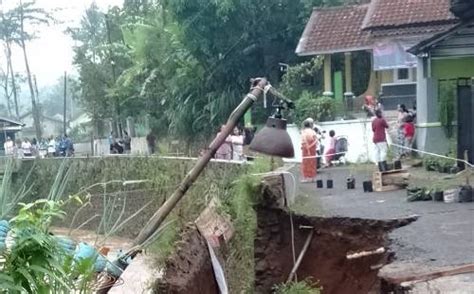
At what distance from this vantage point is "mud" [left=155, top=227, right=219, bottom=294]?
8.30 meters

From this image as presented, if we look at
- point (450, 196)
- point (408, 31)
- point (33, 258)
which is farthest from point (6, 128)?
point (33, 258)

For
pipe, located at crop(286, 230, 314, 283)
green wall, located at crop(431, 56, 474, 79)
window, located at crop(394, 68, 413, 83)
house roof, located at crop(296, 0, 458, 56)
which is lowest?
pipe, located at crop(286, 230, 314, 283)

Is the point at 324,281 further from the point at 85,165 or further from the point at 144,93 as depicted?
the point at 144,93

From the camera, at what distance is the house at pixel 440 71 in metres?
16.5

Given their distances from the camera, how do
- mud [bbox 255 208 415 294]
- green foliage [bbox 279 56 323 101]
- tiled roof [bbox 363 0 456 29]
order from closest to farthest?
mud [bbox 255 208 415 294], tiled roof [bbox 363 0 456 29], green foliage [bbox 279 56 323 101]

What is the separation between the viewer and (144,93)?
1373 inches

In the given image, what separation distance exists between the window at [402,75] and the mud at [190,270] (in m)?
17.1

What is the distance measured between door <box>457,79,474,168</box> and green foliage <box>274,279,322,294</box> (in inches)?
201

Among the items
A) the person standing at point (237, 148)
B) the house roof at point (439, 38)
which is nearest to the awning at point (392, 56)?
the house roof at point (439, 38)

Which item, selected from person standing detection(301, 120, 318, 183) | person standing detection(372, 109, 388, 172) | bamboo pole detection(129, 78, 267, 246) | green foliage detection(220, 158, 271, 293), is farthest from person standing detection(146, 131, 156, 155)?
bamboo pole detection(129, 78, 267, 246)

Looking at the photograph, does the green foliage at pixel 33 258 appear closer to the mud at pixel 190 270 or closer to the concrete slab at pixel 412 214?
the concrete slab at pixel 412 214

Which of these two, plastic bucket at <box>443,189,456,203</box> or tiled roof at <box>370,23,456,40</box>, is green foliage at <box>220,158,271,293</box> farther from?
tiled roof at <box>370,23,456,40</box>

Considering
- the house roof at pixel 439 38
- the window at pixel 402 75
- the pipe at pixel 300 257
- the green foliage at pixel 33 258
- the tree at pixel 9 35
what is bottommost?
the pipe at pixel 300 257

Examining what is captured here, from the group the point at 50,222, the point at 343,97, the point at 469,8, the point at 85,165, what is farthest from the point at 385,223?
the point at 85,165
